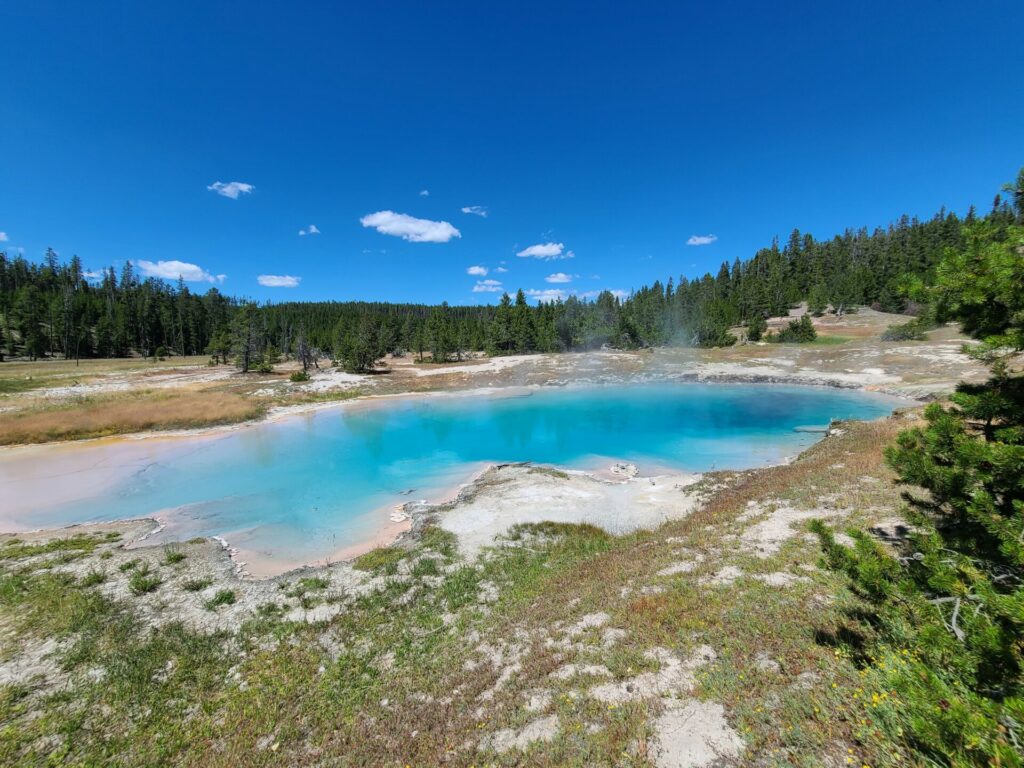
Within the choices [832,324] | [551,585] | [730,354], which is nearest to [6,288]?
[551,585]

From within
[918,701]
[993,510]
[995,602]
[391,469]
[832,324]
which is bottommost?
[391,469]

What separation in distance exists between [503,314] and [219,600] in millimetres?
85263

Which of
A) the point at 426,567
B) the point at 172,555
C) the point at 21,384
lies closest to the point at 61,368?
the point at 21,384

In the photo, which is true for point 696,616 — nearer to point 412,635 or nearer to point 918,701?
point 918,701

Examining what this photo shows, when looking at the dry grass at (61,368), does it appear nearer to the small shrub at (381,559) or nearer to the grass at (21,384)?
the grass at (21,384)

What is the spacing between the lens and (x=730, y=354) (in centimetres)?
6869

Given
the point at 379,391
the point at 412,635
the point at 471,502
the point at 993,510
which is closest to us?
the point at 993,510

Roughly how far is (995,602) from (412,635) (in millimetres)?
9066

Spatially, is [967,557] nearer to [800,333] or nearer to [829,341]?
[829,341]

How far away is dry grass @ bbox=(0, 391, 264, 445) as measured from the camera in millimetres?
30328

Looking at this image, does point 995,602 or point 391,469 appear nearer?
point 995,602

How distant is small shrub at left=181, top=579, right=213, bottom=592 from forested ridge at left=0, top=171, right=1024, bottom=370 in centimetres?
5948

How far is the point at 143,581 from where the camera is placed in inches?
436

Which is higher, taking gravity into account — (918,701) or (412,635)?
(918,701)
